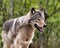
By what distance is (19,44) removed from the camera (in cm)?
895

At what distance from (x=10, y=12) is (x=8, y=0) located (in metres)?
1.44

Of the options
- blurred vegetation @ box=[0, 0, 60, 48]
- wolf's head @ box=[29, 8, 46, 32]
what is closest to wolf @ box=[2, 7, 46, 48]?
wolf's head @ box=[29, 8, 46, 32]

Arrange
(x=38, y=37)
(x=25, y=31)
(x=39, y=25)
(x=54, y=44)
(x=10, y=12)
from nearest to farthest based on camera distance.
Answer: (x=39, y=25) < (x=25, y=31) < (x=10, y=12) < (x=38, y=37) < (x=54, y=44)

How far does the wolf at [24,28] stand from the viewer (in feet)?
27.8

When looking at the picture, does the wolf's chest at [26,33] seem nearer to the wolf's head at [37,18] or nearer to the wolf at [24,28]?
the wolf at [24,28]

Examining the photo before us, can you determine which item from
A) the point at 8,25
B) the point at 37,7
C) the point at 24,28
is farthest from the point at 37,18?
the point at 37,7

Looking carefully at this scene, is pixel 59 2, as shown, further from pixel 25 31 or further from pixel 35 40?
pixel 25 31

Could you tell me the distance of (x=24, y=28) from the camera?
891cm

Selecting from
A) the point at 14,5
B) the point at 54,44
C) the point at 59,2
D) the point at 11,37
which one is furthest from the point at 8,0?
the point at 11,37

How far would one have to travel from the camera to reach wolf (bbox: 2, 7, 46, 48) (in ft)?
27.8

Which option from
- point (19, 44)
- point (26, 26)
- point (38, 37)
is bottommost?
point (38, 37)

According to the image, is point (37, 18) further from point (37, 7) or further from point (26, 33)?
point (37, 7)

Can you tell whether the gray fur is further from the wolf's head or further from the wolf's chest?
the wolf's head

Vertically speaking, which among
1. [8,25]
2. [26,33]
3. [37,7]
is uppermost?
[8,25]
